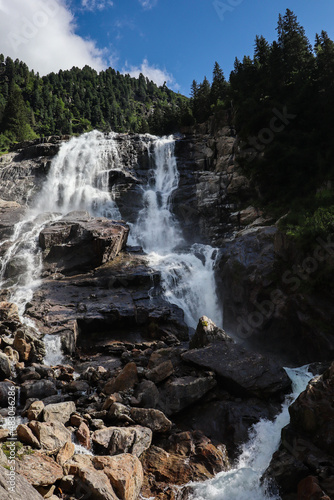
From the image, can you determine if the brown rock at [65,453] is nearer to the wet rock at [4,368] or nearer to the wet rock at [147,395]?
the wet rock at [147,395]

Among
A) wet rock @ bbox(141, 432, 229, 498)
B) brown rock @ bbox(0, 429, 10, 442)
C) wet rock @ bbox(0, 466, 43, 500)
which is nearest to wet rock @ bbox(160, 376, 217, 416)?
wet rock @ bbox(141, 432, 229, 498)

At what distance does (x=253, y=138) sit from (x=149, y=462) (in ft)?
Answer: 101

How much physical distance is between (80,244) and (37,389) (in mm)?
16539

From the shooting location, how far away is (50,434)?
8.01 metres

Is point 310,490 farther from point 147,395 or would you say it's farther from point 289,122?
point 289,122

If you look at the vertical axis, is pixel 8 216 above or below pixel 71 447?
above

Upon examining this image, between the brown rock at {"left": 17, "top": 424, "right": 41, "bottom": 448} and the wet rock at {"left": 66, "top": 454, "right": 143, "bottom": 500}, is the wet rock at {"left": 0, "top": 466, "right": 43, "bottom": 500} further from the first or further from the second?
the brown rock at {"left": 17, "top": 424, "right": 41, "bottom": 448}

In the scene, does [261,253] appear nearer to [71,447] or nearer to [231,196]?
[231,196]

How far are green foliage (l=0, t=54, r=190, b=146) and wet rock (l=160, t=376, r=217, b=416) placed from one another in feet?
242

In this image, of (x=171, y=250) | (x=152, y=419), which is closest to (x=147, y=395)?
(x=152, y=419)

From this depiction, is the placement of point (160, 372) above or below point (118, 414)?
above

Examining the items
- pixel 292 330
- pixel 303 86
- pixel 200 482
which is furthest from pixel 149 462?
pixel 303 86

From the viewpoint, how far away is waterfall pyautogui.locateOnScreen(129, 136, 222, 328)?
23.0m

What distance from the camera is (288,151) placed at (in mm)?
27391
